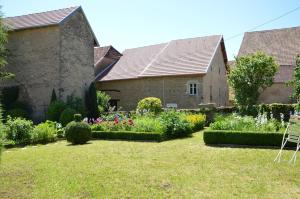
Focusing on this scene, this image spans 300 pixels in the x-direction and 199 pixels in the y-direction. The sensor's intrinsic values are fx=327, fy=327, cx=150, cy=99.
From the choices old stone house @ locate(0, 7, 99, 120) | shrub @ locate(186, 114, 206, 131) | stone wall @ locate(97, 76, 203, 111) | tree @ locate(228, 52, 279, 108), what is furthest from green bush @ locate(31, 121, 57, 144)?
tree @ locate(228, 52, 279, 108)

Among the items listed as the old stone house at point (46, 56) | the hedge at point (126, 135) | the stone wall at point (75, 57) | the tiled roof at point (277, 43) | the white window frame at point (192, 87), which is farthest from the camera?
the tiled roof at point (277, 43)

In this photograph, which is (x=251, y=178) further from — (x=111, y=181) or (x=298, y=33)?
(x=298, y=33)

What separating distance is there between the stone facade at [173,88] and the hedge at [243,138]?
48.3 ft

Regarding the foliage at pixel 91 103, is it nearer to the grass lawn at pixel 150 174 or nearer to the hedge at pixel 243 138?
the grass lawn at pixel 150 174

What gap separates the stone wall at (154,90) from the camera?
2889cm

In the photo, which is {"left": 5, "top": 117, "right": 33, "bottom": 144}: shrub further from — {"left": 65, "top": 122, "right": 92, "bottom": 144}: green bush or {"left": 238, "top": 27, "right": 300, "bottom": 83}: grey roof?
{"left": 238, "top": 27, "right": 300, "bottom": 83}: grey roof

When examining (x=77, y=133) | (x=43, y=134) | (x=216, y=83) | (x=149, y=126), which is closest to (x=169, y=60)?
(x=216, y=83)

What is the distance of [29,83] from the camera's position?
2605cm

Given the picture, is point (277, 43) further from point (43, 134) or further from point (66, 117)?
point (43, 134)

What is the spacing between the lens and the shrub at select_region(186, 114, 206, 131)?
1939 cm

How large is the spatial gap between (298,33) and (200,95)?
49.2ft

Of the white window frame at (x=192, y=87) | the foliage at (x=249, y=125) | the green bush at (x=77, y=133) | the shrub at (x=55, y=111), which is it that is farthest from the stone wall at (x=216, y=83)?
the green bush at (x=77, y=133)

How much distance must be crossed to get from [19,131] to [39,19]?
1379 cm

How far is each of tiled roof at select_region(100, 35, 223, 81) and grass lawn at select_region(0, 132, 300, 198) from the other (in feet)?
57.0
